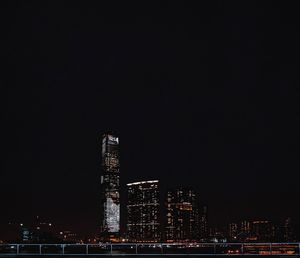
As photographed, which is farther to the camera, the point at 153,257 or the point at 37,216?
the point at 37,216

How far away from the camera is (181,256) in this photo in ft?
106

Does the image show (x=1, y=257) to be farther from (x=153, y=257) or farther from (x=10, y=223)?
(x=10, y=223)

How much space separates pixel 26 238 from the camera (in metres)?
151

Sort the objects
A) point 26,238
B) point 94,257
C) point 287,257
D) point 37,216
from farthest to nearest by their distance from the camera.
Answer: point 37,216, point 26,238, point 94,257, point 287,257

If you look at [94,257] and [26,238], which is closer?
[94,257]

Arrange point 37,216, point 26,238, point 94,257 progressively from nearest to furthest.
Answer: point 94,257
point 26,238
point 37,216

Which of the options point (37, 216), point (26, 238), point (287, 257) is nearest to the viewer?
point (287, 257)

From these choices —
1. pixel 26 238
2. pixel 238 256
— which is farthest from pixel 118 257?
pixel 26 238

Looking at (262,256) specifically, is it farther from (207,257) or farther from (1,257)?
(1,257)

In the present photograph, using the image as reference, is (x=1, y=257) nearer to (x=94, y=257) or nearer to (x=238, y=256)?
(x=94, y=257)

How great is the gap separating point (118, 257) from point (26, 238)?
405 feet

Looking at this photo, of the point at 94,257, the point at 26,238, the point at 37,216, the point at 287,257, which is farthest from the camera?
the point at 37,216

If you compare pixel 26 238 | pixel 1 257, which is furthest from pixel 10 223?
pixel 1 257

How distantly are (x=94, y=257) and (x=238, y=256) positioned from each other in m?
8.07
